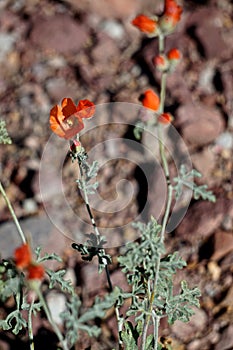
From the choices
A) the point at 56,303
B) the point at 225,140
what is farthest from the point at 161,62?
the point at 225,140

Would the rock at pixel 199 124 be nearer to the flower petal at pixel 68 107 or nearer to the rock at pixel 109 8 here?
the rock at pixel 109 8

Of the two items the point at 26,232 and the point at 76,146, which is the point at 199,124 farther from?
the point at 76,146

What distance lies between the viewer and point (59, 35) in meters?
3.36

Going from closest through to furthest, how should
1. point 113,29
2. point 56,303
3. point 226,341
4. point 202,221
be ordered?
1. point 226,341
2. point 56,303
3. point 202,221
4. point 113,29

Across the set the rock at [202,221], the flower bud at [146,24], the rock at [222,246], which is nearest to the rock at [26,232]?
the rock at [202,221]

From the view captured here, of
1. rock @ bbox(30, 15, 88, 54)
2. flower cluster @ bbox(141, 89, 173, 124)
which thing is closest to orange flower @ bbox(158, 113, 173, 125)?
flower cluster @ bbox(141, 89, 173, 124)

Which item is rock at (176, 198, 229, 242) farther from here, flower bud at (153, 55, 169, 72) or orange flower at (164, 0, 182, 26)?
orange flower at (164, 0, 182, 26)

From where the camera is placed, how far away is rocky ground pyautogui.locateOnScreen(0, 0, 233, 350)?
7.80 feet

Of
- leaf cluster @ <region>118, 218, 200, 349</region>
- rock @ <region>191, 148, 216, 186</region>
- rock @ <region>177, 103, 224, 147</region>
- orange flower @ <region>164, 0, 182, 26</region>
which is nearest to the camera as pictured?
leaf cluster @ <region>118, 218, 200, 349</region>

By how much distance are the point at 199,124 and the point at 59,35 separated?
1027 millimetres

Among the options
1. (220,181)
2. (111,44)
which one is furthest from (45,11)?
(220,181)

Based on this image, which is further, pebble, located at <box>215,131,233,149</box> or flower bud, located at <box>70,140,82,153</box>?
pebble, located at <box>215,131,233,149</box>

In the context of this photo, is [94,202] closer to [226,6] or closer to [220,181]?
[220,181]

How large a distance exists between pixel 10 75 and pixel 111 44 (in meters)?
0.59
